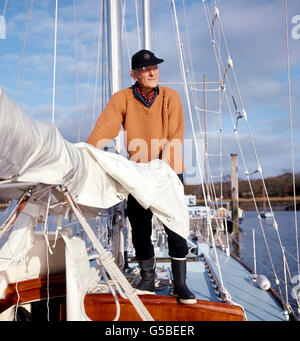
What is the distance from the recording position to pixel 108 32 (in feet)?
12.6

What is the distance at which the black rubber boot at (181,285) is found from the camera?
1865mm

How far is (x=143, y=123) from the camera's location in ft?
7.81

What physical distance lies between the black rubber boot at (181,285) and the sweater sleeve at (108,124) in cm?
91

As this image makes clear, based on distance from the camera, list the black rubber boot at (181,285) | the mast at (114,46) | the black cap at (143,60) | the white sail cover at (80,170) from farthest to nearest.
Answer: the mast at (114,46) < the black cap at (143,60) < the black rubber boot at (181,285) < the white sail cover at (80,170)

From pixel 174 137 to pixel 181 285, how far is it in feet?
3.10

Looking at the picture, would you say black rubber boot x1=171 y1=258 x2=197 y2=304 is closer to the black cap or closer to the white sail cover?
the white sail cover

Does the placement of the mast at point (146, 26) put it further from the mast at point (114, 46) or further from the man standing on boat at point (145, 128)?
the man standing on boat at point (145, 128)

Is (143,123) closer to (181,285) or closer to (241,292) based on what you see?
(181,285)

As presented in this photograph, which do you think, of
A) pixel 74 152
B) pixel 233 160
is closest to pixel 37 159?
pixel 74 152

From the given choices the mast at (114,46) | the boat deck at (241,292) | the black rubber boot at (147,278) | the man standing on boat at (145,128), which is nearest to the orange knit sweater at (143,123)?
the man standing on boat at (145,128)

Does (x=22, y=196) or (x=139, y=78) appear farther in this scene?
(x=139, y=78)
